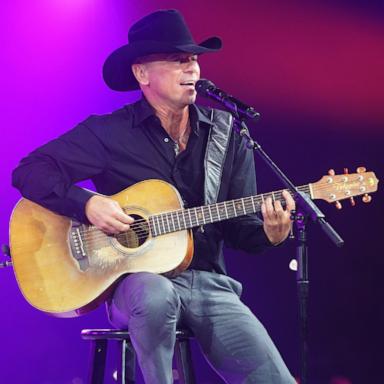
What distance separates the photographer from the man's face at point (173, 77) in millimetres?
3615

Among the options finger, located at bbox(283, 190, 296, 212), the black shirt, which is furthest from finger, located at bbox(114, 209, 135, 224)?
finger, located at bbox(283, 190, 296, 212)

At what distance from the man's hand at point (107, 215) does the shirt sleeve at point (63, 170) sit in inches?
2.7

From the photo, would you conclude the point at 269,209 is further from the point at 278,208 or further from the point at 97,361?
the point at 97,361

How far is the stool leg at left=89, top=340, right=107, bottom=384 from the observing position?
3.38 metres

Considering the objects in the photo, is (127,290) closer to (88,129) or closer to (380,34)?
(88,129)

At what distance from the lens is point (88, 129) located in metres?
3.64

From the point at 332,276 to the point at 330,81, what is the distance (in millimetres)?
1248

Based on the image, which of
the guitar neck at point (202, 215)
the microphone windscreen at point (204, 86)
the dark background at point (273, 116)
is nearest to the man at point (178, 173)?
the guitar neck at point (202, 215)

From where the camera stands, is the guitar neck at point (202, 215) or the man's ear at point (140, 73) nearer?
the guitar neck at point (202, 215)

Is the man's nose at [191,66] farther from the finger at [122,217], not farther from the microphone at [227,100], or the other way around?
the finger at [122,217]

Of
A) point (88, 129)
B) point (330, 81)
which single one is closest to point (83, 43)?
point (88, 129)

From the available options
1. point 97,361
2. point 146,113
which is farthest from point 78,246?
point 146,113

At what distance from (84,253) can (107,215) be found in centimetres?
22

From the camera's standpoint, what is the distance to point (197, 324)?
321 centimetres
